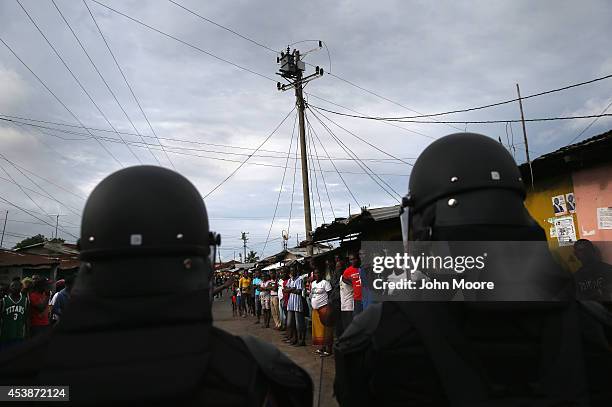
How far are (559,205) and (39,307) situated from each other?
30.9 feet

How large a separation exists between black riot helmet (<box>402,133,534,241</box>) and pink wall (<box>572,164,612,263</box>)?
5.95 m

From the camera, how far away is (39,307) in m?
7.05

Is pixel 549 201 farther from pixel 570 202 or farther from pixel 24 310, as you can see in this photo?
pixel 24 310

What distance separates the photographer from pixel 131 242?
1275mm

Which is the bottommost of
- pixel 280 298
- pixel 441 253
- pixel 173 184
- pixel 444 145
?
pixel 280 298

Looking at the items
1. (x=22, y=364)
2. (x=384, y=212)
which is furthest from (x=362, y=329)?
(x=384, y=212)

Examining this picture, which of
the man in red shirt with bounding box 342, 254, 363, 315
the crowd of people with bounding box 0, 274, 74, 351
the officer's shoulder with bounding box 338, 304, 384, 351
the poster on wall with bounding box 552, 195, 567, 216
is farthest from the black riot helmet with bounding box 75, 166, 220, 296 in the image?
the poster on wall with bounding box 552, 195, 567, 216

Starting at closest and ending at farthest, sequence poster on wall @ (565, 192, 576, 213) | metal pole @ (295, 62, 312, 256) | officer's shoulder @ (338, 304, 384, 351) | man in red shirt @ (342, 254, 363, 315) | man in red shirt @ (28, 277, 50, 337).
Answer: officer's shoulder @ (338, 304, 384, 351)
poster on wall @ (565, 192, 576, 213)
man in red shirt @ (28, 277, 50, 337)
man in red shirt @ (342, 254, 363, 315)
metal pole @ (295, 62, 312, 256)

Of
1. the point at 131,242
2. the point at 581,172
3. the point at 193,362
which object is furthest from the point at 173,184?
the point at 581,172

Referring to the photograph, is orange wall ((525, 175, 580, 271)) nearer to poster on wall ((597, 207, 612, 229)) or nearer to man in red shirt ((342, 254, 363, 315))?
poster on wall ((597, 207, 612, 229))

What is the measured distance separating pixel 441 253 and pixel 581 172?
6618 millimetres

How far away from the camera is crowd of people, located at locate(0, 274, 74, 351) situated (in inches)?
263

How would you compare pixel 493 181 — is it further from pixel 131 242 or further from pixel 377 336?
pixel 131 242

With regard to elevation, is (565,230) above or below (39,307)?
above
